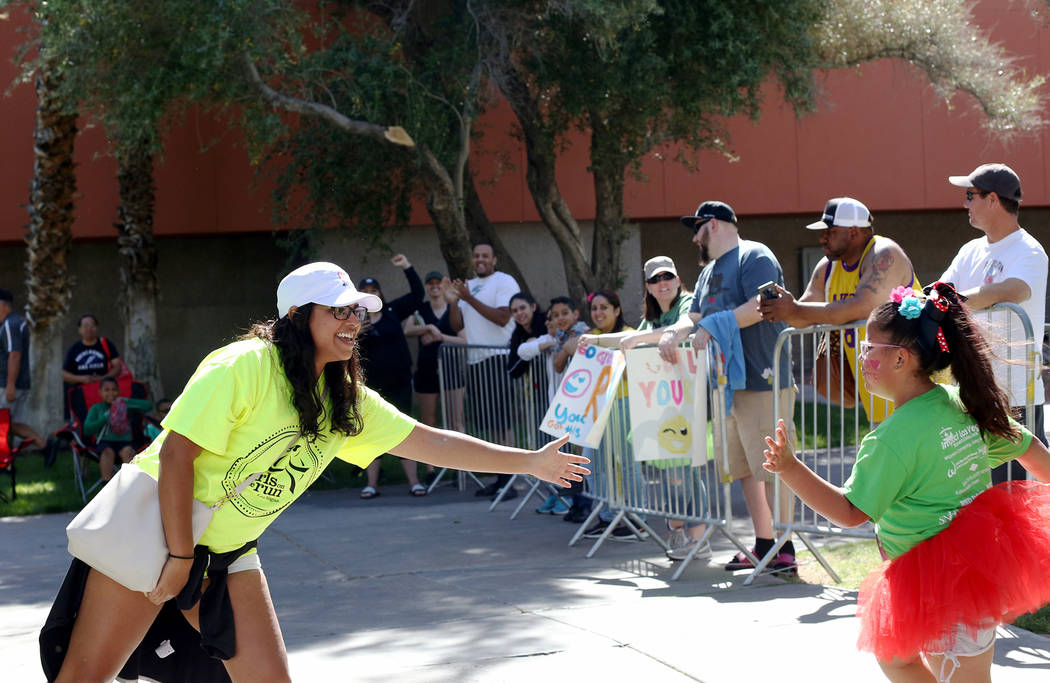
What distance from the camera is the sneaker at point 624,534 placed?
828cm

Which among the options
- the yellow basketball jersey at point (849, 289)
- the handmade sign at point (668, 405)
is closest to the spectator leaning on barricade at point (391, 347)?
the handmade sign at point (668, 405)

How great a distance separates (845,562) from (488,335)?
4.83 meters

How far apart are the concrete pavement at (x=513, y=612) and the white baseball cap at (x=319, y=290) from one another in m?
2.11

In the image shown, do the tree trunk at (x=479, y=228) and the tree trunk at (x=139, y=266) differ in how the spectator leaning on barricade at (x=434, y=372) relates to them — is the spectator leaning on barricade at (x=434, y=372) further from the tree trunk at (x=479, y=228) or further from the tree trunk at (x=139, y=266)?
the tree trunk at (x=139, y=266)

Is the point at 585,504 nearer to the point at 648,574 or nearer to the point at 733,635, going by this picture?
the point at 648,574

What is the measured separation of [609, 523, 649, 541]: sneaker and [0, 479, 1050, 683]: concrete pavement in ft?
0.29

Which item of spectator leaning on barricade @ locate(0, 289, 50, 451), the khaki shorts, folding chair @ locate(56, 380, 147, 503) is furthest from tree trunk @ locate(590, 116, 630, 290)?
the khaki shorts

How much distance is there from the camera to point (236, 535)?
11.9 feet

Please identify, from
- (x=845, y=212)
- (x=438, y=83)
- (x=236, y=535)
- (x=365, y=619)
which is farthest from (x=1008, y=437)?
(x=438, y=83)

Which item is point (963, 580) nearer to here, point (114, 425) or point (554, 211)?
point (114, 425)

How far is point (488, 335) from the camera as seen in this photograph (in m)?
11.1

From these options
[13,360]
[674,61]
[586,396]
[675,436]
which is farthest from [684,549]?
[13,360]

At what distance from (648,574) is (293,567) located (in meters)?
2.47

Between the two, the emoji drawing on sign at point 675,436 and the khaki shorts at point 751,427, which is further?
the emoji drawing on sign at point 675,436
